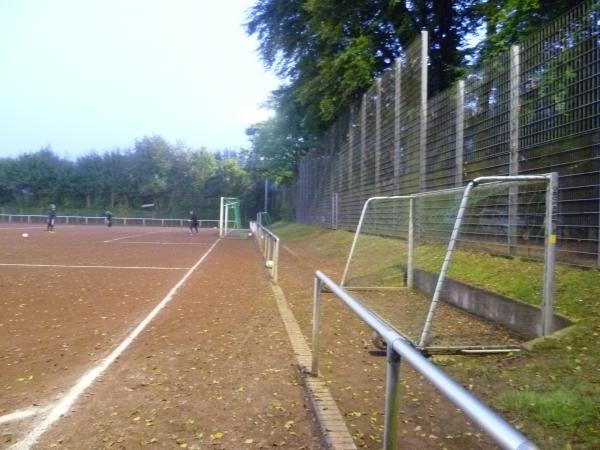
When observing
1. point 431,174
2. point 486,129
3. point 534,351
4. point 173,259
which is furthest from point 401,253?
point 173,259

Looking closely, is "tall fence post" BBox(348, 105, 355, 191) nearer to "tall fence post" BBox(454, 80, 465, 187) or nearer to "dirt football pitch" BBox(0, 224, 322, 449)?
"tall fence post" BBox(454, 80, 465, 187)

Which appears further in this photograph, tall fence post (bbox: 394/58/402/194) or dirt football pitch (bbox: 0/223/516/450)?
tall fence post (bbox: 394/58/402/194)

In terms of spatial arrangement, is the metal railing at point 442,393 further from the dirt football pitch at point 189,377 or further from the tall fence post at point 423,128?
the tall fence post at point 423,128

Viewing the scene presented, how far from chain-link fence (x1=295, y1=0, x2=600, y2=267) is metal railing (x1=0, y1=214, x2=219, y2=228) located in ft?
181

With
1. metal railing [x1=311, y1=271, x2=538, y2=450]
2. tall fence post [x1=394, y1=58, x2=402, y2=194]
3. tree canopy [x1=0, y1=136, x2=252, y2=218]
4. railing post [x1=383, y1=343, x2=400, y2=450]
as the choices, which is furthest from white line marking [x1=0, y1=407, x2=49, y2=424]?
tree canopy [x1=0, y1=136, x2=252, y2=218]

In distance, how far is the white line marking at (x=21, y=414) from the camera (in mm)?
4418

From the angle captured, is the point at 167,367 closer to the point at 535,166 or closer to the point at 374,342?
the point at 374,342

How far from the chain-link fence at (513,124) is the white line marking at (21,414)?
5226 mm

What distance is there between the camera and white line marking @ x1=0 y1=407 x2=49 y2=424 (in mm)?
4418

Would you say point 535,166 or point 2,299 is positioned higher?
point 535,166

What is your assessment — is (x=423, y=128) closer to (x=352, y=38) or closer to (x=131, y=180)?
(x=352, y=38)

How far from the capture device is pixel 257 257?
21.2 meters

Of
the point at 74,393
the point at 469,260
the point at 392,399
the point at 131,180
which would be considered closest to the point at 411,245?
the point at 469,260

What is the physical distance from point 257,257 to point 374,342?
49.2ft
